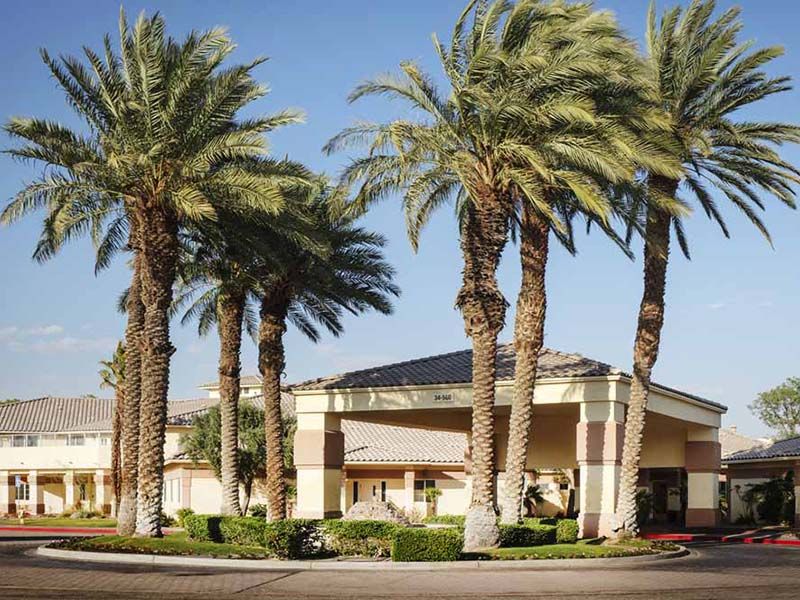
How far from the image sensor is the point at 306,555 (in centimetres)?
2698

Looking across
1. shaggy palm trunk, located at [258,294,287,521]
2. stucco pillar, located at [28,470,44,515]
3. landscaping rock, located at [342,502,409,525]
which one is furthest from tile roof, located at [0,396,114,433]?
landscaping rock, located at [342,502,409,525]

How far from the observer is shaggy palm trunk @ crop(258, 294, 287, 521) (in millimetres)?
35406

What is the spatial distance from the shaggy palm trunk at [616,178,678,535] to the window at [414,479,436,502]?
85.0ft

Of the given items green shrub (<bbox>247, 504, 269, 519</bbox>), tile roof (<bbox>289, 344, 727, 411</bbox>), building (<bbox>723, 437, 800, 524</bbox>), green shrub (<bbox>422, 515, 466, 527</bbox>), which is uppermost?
tile roof (<bbox>289, 344, 727, 411</bbox>)

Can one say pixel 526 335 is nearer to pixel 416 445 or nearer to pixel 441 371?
pixel 441 371

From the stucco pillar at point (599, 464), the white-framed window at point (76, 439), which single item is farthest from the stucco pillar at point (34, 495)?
the stucco pillar at point (599, 464)

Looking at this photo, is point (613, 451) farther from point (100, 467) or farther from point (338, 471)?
point (100, 467)

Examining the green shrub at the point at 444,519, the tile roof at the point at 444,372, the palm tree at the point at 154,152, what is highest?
the palm tree at the point at 154,152

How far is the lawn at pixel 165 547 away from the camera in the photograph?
89.5 feet

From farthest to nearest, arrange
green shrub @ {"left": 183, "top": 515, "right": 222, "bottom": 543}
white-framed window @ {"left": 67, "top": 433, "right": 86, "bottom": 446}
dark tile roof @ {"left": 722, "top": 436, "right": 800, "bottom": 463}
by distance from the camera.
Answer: white-framed window @ {"left": 67, "top": 433, "right": 86, "bottom": 446} < dark tile roof @ {"left": 722, "top": 436, "right": 800, "bottom": 463} < green shrub @ {"left": 183, "top": 515, "right": 222, "bottom": 543}

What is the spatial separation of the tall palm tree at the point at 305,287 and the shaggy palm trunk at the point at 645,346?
9.11 metres

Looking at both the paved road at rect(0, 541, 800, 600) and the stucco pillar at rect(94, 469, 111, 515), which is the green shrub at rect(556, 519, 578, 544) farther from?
the stucco pillar at rect(94, 469, 111, 515)

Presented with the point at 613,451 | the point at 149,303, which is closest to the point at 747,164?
the point at 613,451

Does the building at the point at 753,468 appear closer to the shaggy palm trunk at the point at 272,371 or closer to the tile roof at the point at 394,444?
the tile roof at the point at 394,444
